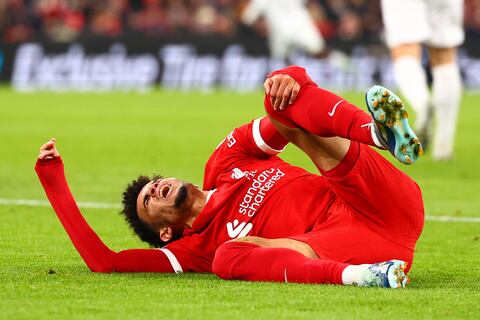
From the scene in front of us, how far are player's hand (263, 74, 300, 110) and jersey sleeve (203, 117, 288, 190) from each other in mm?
708

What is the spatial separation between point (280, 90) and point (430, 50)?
7.14 meters

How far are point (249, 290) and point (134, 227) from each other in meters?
1.22

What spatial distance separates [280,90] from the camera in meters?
5.56

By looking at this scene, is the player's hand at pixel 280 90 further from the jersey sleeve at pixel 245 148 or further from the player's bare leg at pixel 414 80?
the player's bare leg at pixel 414 80

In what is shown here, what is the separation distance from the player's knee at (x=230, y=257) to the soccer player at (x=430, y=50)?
643 centimetres

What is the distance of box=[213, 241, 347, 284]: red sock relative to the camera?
215 inches

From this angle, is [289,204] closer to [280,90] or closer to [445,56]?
[280,90]

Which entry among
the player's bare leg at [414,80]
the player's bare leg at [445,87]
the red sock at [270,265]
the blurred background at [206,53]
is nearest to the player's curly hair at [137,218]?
the red sock at [270,265]

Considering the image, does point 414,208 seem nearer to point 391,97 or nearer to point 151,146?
point 391,97

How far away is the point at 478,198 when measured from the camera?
10188mm

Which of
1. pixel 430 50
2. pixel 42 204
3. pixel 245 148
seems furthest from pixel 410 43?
pixel 245 148

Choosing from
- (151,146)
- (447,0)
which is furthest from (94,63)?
(447,0)

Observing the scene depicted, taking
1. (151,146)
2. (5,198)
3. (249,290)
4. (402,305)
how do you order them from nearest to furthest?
(402,305) < (249,290) < (5,198) < (151,146)

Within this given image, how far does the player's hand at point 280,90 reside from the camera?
18.2 ft
